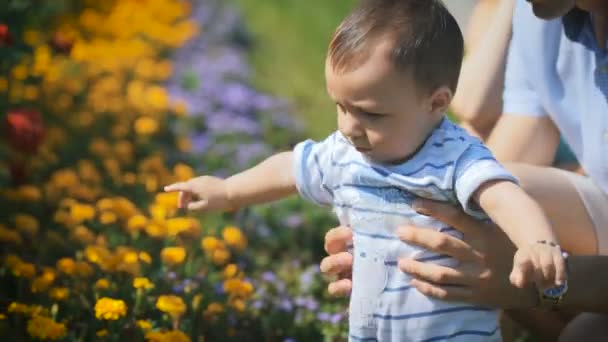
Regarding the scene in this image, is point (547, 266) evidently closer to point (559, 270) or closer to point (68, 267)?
point (559, 270)

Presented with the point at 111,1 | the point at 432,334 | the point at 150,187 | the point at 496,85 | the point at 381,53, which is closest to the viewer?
the point at 381,53

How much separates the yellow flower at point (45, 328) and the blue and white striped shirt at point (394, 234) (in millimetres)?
710

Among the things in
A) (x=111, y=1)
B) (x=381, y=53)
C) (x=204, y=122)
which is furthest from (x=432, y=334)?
(x=111, y=1)

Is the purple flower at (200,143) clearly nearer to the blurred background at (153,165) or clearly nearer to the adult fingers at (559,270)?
the blurred background at (153,165)

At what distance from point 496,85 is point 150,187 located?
4.47ft

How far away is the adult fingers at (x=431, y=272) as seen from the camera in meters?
1.96

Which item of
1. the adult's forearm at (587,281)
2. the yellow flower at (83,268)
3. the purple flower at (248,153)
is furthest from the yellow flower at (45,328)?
the purple flower at (248,153)

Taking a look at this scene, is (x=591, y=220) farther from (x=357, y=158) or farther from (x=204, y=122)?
(x=204, y=122)

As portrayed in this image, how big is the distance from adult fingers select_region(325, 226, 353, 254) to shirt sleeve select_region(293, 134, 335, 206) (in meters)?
0.07

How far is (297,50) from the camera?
18.8 feet

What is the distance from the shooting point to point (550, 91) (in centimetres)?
247

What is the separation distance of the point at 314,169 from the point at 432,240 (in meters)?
0.31

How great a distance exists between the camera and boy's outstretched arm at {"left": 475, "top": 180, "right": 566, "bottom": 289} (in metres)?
1.68

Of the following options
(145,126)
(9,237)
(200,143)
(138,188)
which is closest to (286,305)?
(9,237)
